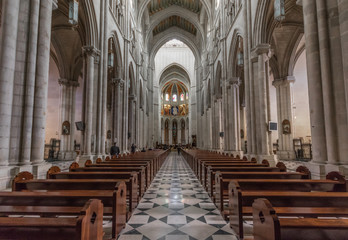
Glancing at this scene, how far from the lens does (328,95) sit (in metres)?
5.71

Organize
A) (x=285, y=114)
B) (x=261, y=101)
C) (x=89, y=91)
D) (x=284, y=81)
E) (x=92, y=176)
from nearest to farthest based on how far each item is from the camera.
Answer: (x=92, y=176) < (x=261, y=101) < (x=89, y=91) < (x=285, y=114) < (x=284, y=81)

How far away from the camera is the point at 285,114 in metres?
17.2

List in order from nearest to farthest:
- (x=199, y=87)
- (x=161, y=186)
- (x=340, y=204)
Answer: (x=340, y=204)
(x=161, y=186)
(x=199, y=87)

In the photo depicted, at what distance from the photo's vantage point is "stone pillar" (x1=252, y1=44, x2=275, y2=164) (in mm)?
10312

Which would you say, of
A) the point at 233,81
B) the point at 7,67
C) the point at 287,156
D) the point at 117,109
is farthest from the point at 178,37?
the point at 7,67

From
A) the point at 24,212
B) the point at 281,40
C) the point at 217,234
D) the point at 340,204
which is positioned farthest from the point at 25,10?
the point at 281,40

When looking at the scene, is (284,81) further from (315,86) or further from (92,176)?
(92,176)

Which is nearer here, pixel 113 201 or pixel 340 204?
pixel 340 204

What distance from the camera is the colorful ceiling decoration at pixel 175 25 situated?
3132cm

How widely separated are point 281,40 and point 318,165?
1455 centimetres

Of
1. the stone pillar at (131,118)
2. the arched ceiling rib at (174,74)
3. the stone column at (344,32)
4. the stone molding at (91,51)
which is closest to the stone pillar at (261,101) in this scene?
the stone column at (344,32)

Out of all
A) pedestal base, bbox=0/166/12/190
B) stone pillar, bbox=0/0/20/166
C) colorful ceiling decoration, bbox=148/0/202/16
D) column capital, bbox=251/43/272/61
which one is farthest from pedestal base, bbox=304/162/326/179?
colorful ceiling decoration, bbox=148/0/202/16

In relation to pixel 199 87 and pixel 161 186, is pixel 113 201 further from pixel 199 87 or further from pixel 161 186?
pixel 199 87

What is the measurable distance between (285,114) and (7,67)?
1750cm
